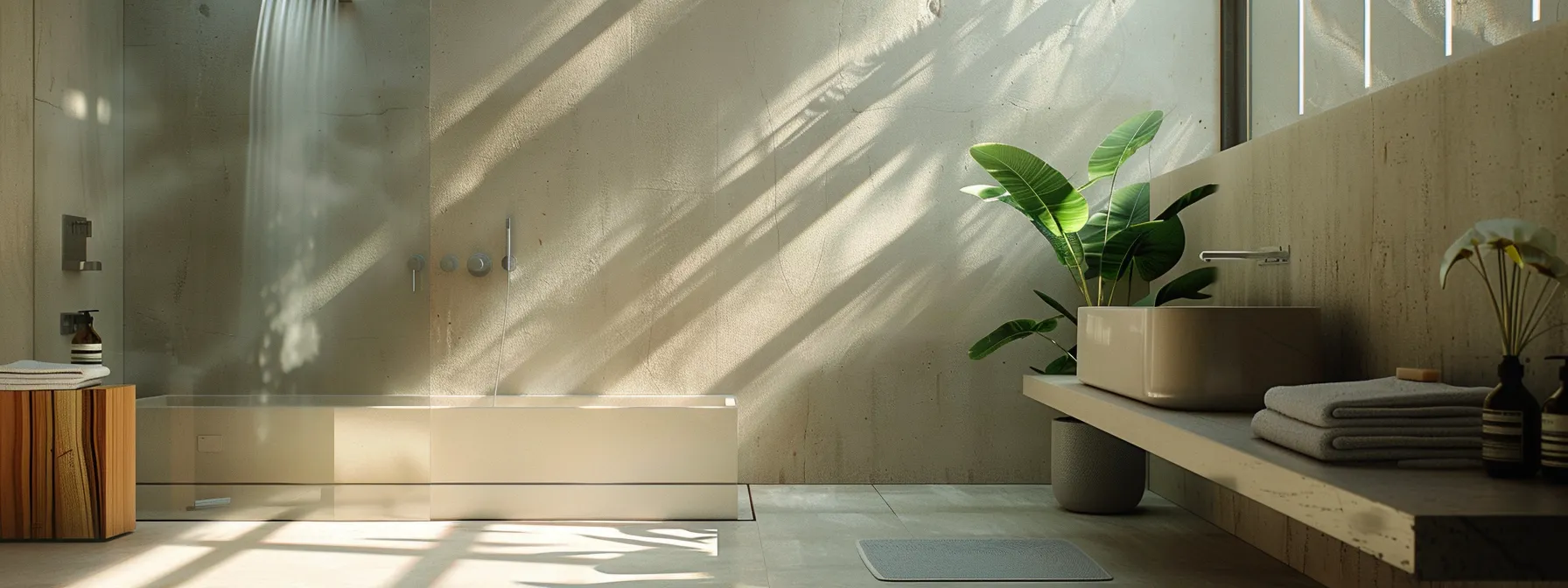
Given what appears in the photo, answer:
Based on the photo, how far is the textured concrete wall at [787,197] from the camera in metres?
4.43

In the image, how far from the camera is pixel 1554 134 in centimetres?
212

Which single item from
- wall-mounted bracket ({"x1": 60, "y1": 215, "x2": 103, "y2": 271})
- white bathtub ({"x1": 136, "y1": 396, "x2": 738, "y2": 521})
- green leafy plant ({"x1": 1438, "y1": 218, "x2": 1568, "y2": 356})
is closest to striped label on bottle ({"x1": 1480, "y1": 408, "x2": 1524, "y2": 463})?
green leafy plant ({"x1": 1438, "y1": 218, "x2": 1568, "y2": 356})

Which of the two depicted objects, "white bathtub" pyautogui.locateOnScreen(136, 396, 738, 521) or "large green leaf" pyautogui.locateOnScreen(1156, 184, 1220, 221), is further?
"white bathtub" pyautogui.locateOnScreen(136, 396, 738, 521)

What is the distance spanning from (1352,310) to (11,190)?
399 centimetres

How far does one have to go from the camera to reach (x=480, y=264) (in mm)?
4359

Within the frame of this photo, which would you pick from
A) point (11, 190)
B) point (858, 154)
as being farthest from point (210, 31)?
point (858, 154)

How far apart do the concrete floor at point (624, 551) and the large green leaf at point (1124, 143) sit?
4.03 feet

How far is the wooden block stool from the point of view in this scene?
3.32 m

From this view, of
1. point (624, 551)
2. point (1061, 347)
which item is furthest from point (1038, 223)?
point (624, 551)

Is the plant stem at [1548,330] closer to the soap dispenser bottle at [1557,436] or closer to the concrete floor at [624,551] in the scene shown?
the soap dispenser bottle at [1557,436]

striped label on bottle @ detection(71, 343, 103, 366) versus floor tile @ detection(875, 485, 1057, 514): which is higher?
striped label on bottle @ detection(71, 343, 103, 366)

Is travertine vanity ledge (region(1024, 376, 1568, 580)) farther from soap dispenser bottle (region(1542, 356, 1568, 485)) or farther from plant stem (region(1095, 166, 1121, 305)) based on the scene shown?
plant stem (region(1095, 166, 1121, 305))

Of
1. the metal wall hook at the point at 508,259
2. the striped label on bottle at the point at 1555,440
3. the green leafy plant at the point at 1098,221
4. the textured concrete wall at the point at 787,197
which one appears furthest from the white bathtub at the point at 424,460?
the striped label on bottle at the point at 1555,440

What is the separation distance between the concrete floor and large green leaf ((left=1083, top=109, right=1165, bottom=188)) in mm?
1229
